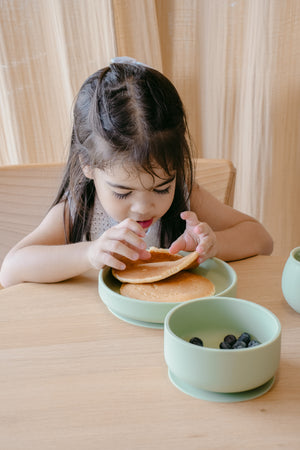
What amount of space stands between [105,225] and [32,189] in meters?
0.21

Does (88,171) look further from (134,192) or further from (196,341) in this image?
(196,341)

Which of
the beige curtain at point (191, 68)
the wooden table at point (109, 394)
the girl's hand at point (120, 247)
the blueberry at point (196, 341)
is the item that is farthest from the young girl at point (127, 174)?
the beige curtain at point (191, 68)

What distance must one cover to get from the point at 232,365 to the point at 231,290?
217 mm

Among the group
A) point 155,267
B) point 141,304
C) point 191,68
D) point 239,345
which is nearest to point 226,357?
point 239,345

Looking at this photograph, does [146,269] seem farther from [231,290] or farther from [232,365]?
[232,365]

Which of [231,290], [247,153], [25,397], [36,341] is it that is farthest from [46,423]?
[247,153]

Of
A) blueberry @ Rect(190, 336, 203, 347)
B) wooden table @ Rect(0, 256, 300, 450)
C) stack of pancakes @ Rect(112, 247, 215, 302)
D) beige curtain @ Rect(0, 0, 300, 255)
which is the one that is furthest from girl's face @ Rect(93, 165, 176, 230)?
beige curtain @ Rect(0, 0, 300, 255)

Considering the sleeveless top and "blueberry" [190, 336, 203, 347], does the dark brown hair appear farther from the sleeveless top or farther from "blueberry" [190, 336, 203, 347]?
"blueberry" [190, 336, 203, 347]

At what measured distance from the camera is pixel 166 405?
50 cm

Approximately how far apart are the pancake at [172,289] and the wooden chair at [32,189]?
0.50m

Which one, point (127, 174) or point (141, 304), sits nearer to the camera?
point (141, 304)

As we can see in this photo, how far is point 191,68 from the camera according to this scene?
1627 mm

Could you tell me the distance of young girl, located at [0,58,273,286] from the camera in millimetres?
830

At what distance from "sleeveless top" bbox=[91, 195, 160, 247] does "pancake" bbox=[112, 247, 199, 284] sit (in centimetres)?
31
